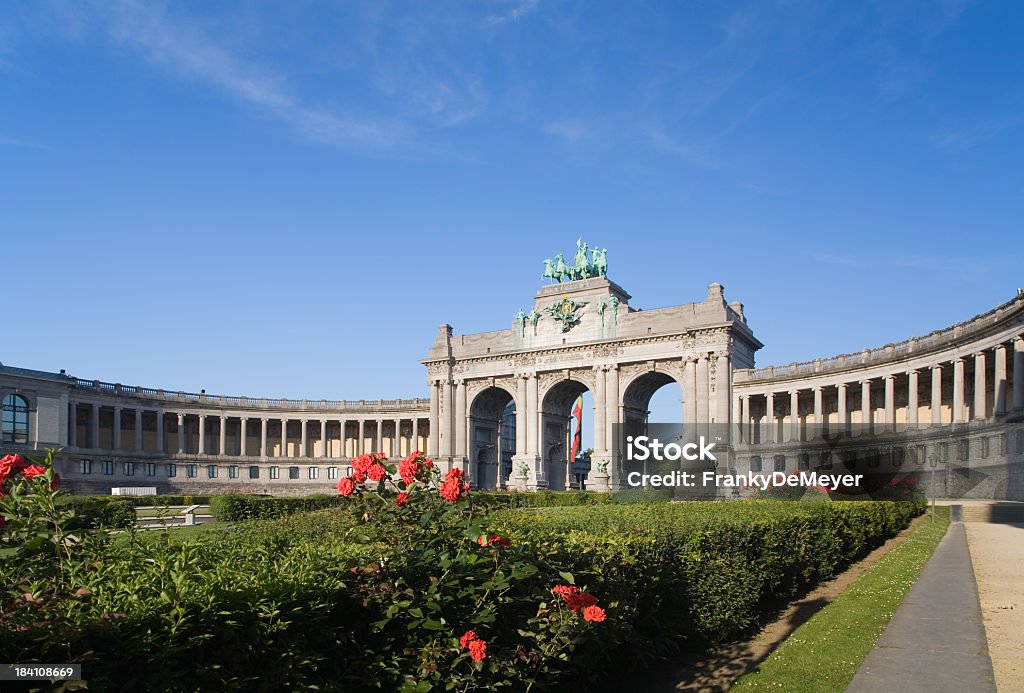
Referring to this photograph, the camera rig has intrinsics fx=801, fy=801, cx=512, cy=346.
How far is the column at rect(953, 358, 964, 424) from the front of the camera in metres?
55.2

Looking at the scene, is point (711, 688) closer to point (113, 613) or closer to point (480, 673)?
point (480, 673)

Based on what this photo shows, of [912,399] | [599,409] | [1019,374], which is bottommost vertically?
[599,409]

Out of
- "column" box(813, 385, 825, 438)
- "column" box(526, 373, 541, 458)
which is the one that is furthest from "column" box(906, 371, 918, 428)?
"column" box(526, 373, 541, 458)

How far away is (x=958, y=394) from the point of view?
55.1 m

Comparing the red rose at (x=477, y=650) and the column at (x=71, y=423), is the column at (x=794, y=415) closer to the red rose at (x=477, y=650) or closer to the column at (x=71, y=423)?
the column at (x=71, y=423)

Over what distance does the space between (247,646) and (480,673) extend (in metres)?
2.59

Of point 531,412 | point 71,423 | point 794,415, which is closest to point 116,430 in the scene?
point 71,423

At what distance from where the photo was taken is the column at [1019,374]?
46781 mm

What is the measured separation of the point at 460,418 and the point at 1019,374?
1971 inches

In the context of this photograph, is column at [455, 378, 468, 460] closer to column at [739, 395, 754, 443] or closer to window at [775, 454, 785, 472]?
column at [739, 395, 754, 443]

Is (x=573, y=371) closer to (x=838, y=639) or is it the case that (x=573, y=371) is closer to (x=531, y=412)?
(x=531, y=412)

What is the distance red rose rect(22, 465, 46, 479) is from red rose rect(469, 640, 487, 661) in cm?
429

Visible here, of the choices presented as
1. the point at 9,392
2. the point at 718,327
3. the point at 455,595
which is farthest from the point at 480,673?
the point at 9,392

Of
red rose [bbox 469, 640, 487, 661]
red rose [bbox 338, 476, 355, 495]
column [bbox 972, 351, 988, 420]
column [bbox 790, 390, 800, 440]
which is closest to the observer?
red rose [bbox 469, 640, 487, 661]
